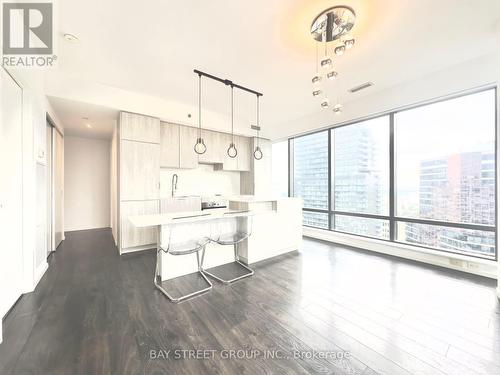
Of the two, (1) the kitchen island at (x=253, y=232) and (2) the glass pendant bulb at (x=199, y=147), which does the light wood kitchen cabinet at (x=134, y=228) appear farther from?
(2) the glass pendant bulb at (x=199, y=147)

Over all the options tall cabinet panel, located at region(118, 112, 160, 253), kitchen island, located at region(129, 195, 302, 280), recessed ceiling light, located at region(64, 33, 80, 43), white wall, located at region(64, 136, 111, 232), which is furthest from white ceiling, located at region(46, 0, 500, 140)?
white wall, located at region(64, 136, 111, 232)

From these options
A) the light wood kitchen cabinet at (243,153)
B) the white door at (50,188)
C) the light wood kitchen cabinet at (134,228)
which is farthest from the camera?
the light wood kitchen cabinet at (243,153)

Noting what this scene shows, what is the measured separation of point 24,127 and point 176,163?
7.62 ft

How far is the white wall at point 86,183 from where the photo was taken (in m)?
5.22

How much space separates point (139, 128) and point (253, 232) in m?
2.91

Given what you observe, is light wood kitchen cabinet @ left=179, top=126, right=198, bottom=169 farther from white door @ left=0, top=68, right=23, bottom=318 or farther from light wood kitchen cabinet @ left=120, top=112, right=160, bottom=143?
white door @ left=0, top=68, right=23, bottom=318

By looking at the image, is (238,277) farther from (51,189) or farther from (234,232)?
(51,189)

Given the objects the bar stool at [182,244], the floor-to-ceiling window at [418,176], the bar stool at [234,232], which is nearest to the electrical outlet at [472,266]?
the floor-to-ceiling window at [418,176]

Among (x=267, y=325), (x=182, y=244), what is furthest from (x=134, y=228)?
(x=267, y=325)

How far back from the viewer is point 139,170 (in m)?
3.82

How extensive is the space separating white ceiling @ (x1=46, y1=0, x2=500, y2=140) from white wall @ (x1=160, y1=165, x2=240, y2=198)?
1.95 meters

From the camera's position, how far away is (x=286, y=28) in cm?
211

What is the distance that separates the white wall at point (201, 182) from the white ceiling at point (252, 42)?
6.40ft

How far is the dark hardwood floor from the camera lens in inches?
56.2
